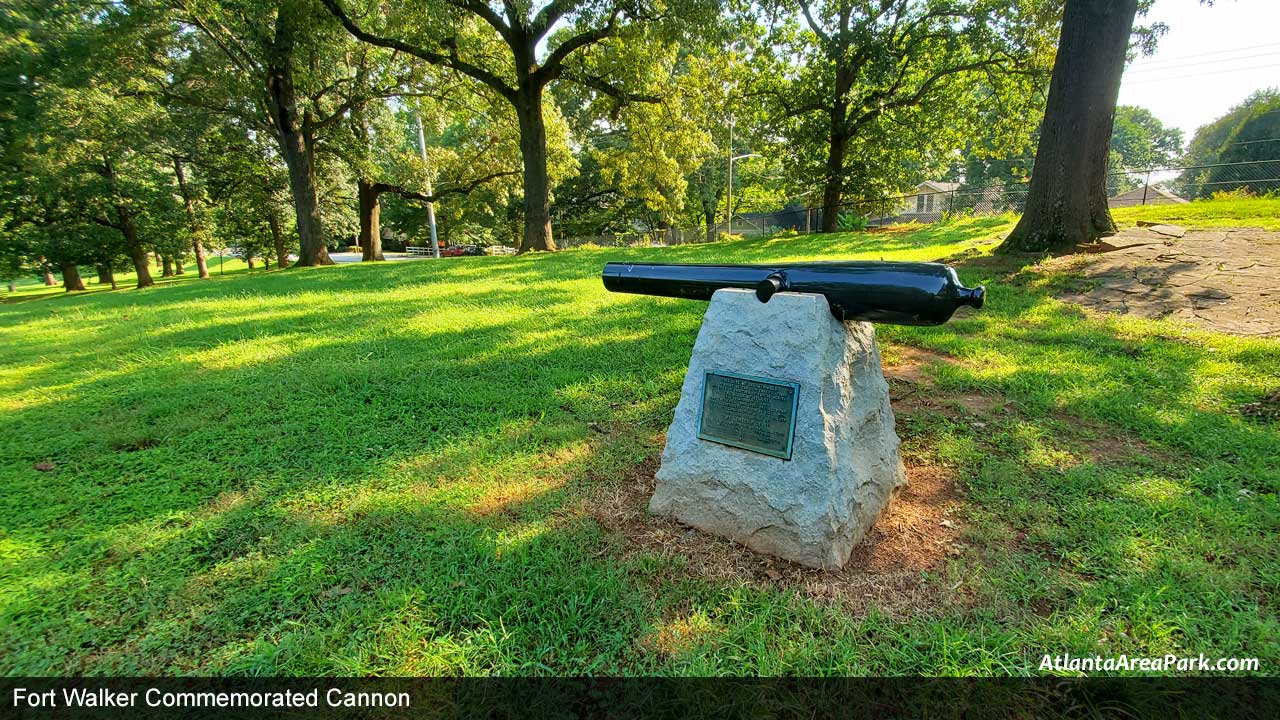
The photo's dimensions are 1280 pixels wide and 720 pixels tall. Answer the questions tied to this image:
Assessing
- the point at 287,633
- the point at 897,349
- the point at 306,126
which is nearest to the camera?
the point at 287,633

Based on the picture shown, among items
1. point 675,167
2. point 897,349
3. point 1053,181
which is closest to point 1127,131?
point 675,167

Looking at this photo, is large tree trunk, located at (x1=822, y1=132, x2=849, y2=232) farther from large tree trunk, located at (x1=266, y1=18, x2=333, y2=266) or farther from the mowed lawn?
large tree trunk, located at (x1=266, y1=18, x2=333, y2=266)

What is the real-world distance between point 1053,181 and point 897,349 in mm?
4901

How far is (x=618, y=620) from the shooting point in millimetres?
1968

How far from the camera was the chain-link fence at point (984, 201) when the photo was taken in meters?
19.3

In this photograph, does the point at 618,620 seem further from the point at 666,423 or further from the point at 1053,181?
the point at 1053,181

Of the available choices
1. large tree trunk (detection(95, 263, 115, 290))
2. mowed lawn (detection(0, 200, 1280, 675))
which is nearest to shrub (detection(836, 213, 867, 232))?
mowed lawn (detection(0, 200, 1280, 675))

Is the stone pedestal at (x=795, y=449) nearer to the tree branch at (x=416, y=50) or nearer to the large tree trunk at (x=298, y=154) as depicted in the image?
the tree branch at (x=416, y=50)

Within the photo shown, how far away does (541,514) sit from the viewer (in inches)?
102

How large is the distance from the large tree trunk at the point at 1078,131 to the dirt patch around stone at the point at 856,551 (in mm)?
7076

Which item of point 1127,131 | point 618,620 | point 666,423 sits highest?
point 1127,131

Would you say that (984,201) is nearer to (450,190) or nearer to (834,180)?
(834,180)

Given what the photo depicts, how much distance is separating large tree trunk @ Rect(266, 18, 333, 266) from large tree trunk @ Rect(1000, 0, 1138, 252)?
Result: 19.0 meters

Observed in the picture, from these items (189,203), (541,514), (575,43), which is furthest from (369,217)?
(541,514)
